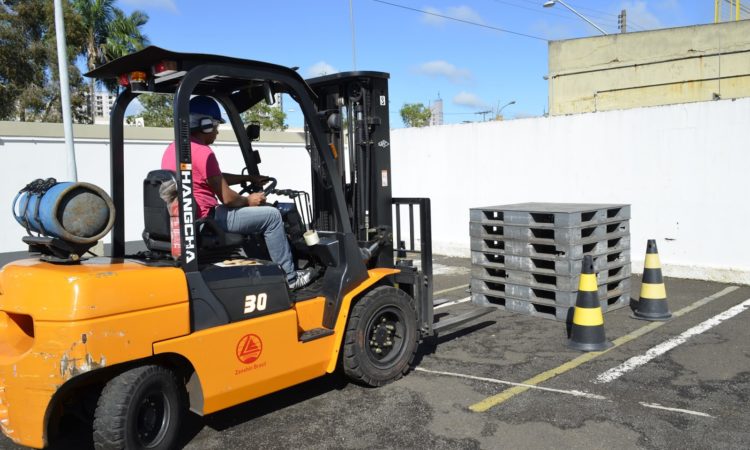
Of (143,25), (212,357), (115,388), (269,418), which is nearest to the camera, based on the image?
(115,388)

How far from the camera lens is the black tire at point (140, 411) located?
354 cm

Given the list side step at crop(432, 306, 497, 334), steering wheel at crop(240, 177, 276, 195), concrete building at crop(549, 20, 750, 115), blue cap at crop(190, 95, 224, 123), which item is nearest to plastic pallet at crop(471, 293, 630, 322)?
side step at crop(432, 306, 497, 334)

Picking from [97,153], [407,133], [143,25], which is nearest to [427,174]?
[407,133]

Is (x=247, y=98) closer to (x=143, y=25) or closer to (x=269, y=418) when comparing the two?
(x=269, y=418)

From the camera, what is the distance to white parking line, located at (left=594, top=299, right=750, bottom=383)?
17.4 feet

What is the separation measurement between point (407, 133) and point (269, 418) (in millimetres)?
9748

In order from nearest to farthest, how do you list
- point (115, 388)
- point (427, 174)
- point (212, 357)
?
point (115, 388), point (212, 357), point (427, 174)

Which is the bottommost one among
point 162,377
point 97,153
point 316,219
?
point 162,377

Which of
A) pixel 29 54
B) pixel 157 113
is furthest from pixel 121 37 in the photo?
pixel 157 113

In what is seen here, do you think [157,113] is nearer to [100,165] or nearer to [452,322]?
[100,165]

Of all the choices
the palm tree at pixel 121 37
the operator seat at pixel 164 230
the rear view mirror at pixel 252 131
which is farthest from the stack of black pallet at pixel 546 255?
the palm tree at pixel 121 37

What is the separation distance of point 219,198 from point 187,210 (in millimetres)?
611

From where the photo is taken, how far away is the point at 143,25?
92.5ft

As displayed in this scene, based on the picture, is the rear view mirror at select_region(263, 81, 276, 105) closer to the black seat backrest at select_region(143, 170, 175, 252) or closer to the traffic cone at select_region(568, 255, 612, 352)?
the black seat backrest at select_region(143, 170, 175, 252)
